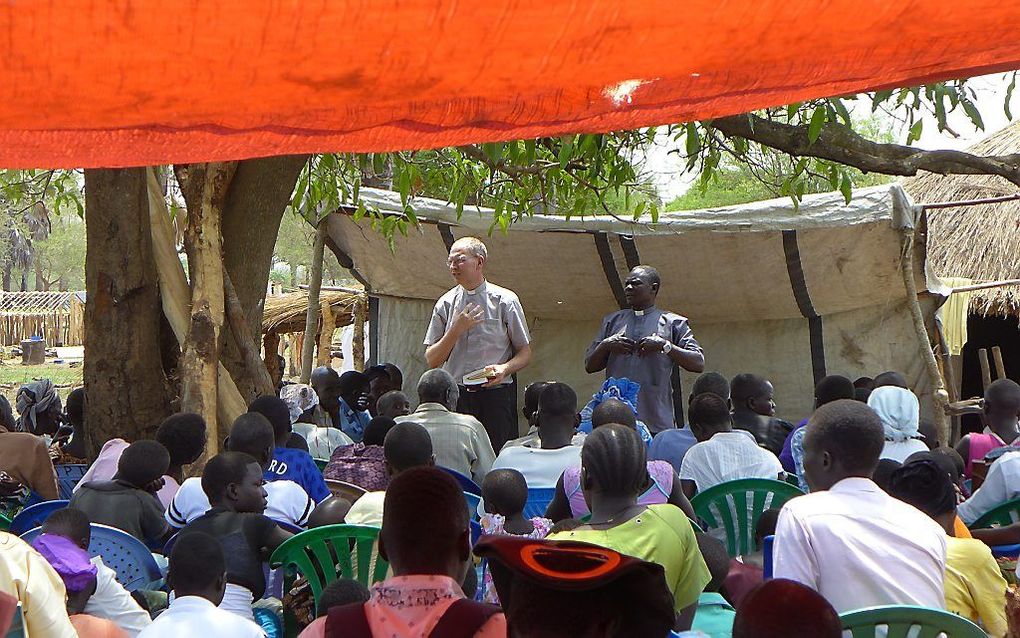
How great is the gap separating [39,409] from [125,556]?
4.23 metres

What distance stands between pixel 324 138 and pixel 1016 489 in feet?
10.5

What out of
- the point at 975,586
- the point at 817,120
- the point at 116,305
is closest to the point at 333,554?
the point at 975,586

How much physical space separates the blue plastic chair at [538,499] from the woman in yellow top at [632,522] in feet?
4.64

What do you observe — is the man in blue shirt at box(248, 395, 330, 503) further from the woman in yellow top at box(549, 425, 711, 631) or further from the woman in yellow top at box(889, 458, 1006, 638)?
the woman in yellow top at box(889, 458, 1006, 638)

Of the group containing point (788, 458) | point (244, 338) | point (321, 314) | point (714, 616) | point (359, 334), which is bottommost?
point (714, 616)

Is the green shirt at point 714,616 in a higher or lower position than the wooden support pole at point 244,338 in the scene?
lower

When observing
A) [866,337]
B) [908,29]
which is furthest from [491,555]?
[866,337]

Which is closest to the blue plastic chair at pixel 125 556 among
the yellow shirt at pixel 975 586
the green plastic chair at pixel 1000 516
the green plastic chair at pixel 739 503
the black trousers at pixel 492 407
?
the green plastic chair at pixel 739 503

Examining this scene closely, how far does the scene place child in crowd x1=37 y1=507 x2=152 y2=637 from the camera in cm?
341

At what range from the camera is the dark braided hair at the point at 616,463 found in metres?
3.34

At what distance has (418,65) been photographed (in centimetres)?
233

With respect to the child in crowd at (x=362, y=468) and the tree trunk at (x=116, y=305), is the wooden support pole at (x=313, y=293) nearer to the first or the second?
the tree trunk at (x=116, y=305)

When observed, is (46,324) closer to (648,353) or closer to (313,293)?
(313,293)

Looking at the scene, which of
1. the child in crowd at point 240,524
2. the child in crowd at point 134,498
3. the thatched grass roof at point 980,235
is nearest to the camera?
the child in crowd at point 240,524
